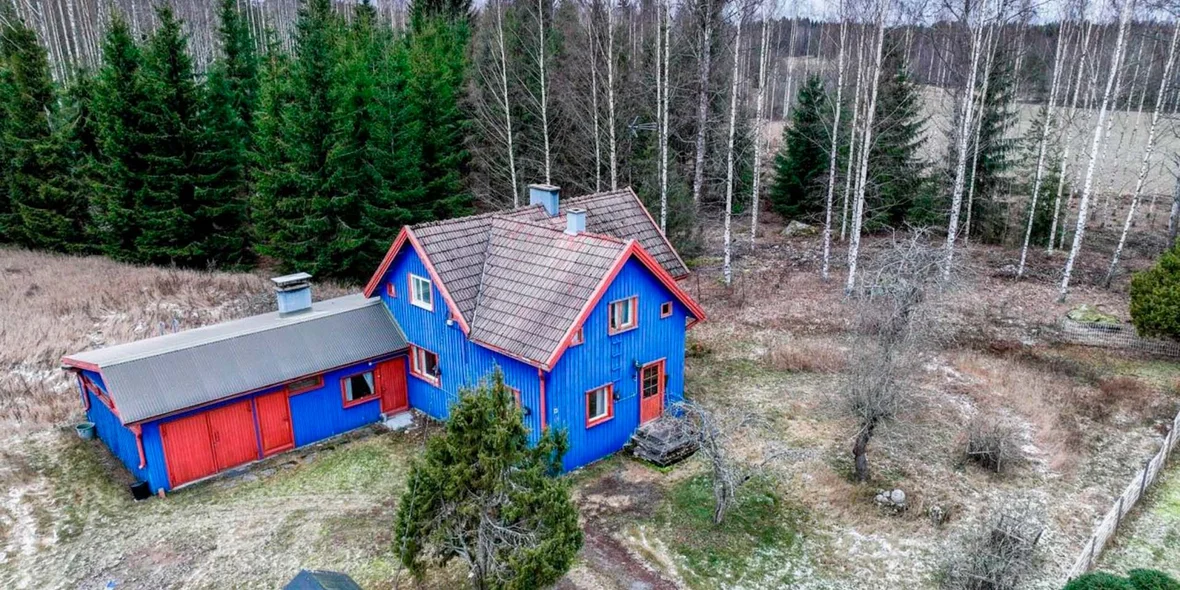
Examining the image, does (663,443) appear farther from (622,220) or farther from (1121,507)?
(1121,507)

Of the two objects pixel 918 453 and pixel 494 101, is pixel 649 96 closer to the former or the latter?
pixel 494 101

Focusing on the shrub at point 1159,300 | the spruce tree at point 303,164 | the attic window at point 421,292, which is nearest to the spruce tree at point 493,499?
the attic window at point 421,292

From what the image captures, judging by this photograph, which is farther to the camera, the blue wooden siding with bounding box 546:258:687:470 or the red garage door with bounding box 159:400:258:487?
the blue wooden siding with bounding box 546:258:687:470

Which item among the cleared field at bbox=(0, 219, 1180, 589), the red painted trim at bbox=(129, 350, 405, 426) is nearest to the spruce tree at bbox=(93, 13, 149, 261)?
the cleared field at bbox=(0, 219, 1180, 589)

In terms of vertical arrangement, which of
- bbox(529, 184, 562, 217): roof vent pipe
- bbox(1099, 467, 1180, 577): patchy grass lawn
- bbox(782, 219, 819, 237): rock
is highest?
bbox(529, 184, 562, 217): roof vent pipe

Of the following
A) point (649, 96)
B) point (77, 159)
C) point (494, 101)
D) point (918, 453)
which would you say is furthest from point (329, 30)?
point (918, 453)

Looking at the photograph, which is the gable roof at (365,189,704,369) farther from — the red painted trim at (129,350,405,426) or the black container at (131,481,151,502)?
the black container at (131,481,151,502)

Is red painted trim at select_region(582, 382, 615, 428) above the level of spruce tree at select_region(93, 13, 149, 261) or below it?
below
